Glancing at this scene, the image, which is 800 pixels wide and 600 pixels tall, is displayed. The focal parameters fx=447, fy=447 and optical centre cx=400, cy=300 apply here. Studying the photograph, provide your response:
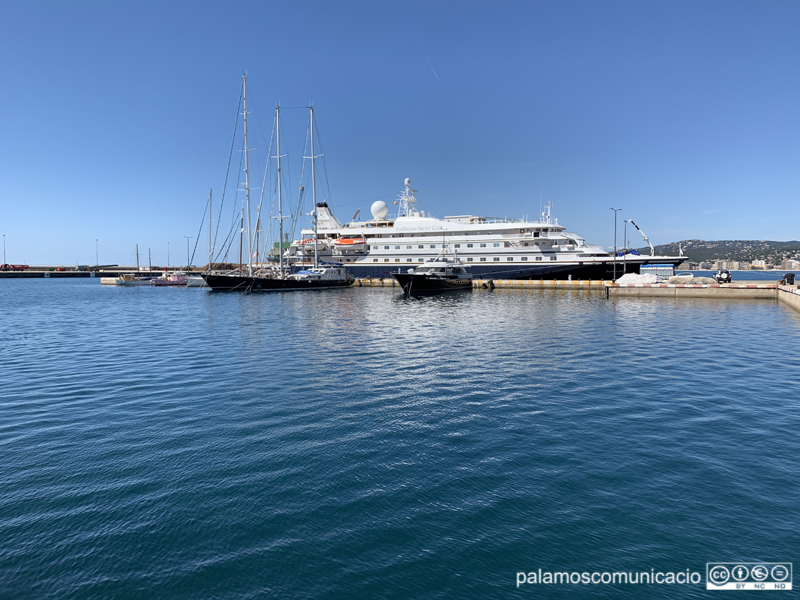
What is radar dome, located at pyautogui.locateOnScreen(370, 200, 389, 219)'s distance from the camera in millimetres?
79062

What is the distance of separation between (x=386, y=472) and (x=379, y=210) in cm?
7390

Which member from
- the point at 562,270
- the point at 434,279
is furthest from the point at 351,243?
the point at 562,270

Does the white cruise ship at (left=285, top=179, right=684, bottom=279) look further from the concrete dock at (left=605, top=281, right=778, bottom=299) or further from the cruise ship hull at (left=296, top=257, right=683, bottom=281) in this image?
the concrete dock at (left=605, top=281, right=778, bottom=299)

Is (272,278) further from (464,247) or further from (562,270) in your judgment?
(562,270)

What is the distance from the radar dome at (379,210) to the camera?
259ft

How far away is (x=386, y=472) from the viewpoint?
7.67m

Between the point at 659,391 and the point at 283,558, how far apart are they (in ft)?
37.7

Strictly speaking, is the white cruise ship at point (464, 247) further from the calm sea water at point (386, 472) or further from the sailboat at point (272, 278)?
the calm sea water at point (386, 472)

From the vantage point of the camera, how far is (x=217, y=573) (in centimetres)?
511

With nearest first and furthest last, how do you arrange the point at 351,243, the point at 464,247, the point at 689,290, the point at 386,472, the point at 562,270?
the point at 386,472, the point at 689,290, the point at 562,270, the point at 464,247, the point at 351,243

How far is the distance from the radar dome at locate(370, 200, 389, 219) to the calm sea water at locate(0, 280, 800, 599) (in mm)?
63892

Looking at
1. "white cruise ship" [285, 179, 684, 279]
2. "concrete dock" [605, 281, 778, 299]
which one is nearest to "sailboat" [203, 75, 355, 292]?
"white cruise ship" [285, 179, 684, 279]

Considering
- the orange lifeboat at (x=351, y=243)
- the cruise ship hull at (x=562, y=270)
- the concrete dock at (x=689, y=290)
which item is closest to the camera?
the concrete dock at (x=689, y=290)

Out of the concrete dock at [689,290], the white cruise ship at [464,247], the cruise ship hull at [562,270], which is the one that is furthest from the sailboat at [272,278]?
the concrete dock at [689,290]
